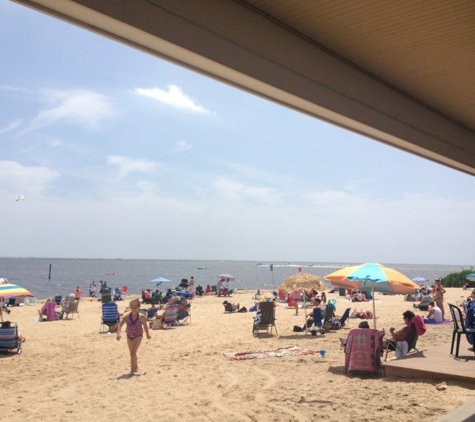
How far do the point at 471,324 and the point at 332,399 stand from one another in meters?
2.61

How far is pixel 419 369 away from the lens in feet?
18.6

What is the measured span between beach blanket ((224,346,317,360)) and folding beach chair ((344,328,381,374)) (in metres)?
1.64

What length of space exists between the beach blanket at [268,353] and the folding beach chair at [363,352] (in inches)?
64.6

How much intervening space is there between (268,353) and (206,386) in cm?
236

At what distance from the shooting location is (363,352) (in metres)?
6.22

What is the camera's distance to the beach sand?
4648 millimetres

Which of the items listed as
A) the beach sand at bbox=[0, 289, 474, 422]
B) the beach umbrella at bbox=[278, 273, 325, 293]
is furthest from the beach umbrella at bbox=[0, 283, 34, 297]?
the beach umbrella at bbox=[278, 273, 325, 293]

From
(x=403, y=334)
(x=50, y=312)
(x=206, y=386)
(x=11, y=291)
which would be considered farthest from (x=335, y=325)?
(x=50, y=312)

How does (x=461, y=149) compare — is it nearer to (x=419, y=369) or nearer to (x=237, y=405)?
(x=419, y=369)

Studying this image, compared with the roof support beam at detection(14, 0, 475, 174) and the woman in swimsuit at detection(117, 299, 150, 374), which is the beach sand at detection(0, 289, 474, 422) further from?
the roof support beam at detection(14, 0, 475, 174)

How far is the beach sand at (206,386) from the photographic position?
4.65 m

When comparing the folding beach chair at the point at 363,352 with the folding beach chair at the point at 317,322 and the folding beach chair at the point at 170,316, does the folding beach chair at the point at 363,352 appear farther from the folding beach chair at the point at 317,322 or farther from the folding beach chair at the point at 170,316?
the folding beach chair at the point at 170,316

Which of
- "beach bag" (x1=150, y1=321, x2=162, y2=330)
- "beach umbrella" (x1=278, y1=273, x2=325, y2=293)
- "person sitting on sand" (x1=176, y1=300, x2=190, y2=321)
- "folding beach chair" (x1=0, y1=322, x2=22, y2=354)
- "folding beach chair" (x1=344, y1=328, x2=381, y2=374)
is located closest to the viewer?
"folding beach chair" (x1=344, y1=328, x2=381, y2=374)

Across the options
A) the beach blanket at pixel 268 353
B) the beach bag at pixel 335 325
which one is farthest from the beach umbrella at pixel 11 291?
the beach bag at pixel 335 325
